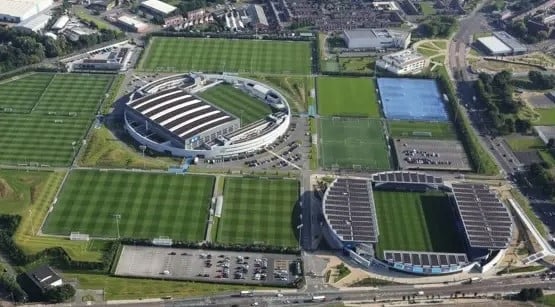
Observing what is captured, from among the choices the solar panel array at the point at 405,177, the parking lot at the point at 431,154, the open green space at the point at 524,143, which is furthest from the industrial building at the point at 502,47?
the solar panel array at the point at 405,177

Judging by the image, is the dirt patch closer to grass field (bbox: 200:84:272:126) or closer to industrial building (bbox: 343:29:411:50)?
grass field (bbox: 200:84:272:126)

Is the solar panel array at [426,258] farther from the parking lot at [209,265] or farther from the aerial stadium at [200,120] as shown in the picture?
the aerial stadium at [200,120]

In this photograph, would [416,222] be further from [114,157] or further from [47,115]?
[47,115]

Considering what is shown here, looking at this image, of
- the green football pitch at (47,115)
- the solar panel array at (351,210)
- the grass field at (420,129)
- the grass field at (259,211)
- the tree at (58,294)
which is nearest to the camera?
the tree at (58,294)

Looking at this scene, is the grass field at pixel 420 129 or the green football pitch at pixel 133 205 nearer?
the green football pitch at pixel 133 205

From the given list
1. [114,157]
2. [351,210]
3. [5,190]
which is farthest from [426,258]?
[5,190]

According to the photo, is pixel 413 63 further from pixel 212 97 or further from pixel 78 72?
pixel 78 72

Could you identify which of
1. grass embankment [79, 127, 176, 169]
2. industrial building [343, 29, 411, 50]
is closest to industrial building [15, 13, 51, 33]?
grass embankment [79, 127, 176, 169]
